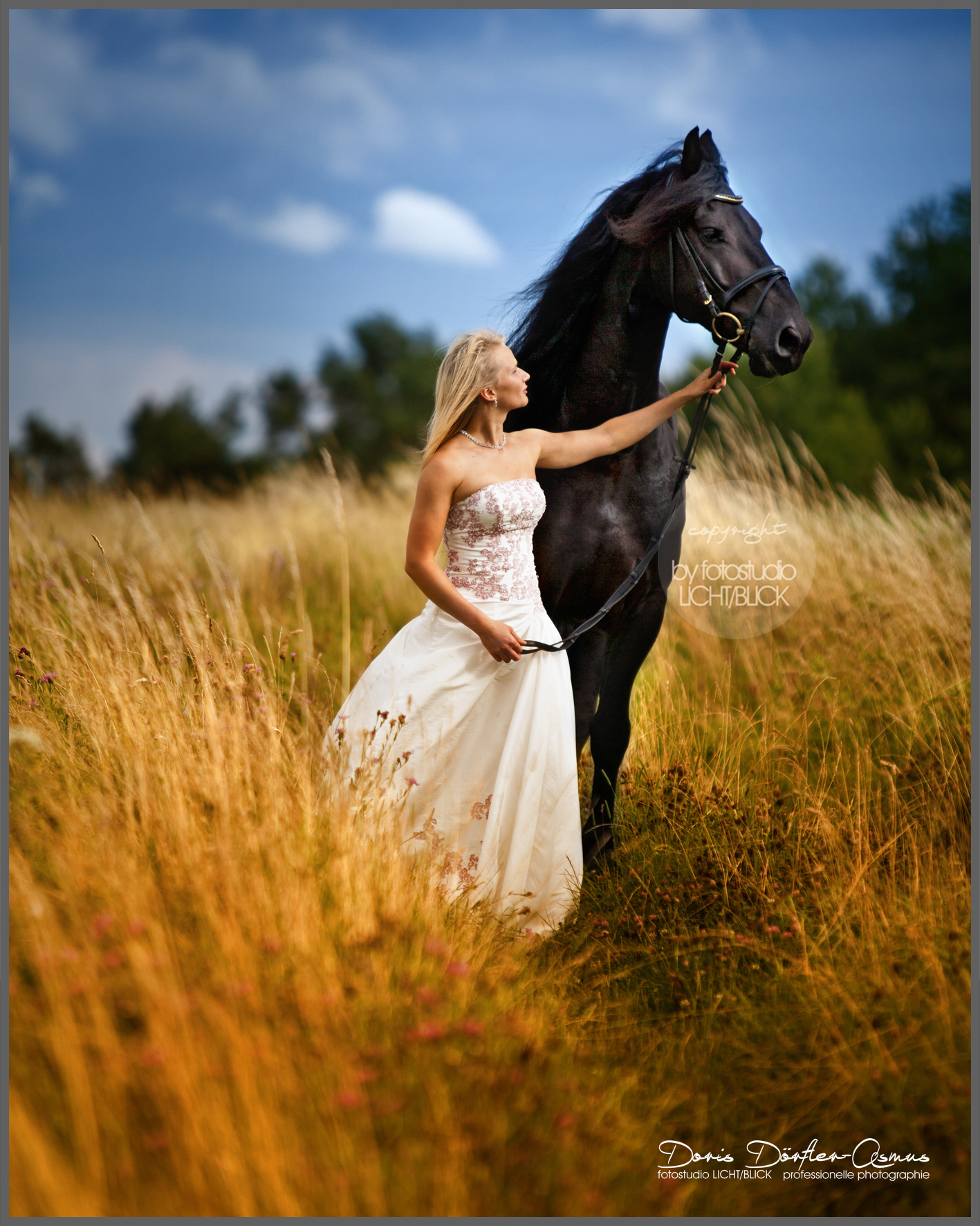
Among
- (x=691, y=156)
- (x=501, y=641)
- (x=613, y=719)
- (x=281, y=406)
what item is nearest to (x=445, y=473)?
(x=501, y=641)

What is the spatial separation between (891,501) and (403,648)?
4.96 m

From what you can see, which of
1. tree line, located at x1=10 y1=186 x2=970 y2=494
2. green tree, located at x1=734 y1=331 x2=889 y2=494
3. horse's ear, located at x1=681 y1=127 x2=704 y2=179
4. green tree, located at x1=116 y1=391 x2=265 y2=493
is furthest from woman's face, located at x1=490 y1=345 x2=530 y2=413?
green tree, located at x1=116 y1=391 x2=265 y2=493

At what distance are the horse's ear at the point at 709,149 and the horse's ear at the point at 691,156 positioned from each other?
3cm

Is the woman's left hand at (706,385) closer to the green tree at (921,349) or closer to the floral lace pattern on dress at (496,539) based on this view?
the floral lace pattern on dress at (496,539)

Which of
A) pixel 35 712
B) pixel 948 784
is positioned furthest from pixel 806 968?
pixel 35 712

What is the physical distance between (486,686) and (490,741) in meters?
0.22

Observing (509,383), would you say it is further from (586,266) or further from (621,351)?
(586,266)

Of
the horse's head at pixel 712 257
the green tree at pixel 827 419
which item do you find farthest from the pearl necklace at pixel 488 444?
the green tree at pixel 827 419

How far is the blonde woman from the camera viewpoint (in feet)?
9.78

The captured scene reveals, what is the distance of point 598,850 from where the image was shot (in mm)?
3441

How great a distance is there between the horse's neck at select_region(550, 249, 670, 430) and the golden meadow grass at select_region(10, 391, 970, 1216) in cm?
160

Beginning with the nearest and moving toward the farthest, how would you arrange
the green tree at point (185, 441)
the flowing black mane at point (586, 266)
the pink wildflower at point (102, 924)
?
the pink wildflower at point (102, 924), the flowing black mane at point (586, 266), the green tree at point (185, 441)

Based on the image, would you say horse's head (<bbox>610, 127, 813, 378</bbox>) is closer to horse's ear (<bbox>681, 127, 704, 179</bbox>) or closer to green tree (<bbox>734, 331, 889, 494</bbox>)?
horse's ear (<bbox>681, 127, 704, 179</bbox>)

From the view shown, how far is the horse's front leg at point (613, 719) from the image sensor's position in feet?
11.3
